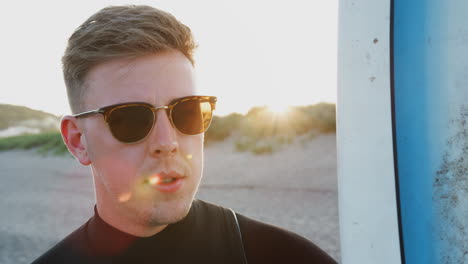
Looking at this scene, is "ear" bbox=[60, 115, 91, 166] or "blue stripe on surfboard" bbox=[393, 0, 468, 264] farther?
"ear" bbox=[60, 115, 91, 166]

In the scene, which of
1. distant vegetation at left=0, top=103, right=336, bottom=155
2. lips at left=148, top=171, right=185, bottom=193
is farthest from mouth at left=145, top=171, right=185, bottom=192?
distant vegetation at left=0, top=103, right=336, bottom=155

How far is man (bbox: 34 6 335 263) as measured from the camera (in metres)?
1.41

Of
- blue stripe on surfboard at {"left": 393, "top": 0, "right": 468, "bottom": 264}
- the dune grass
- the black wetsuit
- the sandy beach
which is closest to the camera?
blue stripe on surfboard at {"left": 393, "top": 0, "right": 468, "bottom": 264}

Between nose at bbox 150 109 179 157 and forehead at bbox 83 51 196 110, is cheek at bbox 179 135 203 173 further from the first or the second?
forehead at bbox 83 51 196 110

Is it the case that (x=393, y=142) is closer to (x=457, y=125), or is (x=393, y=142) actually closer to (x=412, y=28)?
(x=457, y=125)

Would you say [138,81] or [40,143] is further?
[40,143]

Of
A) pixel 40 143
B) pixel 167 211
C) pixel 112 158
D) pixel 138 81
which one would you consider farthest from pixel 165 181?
pixel 40 143

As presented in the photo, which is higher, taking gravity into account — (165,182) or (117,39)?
(117,39)

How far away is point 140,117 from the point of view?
55.0 inches

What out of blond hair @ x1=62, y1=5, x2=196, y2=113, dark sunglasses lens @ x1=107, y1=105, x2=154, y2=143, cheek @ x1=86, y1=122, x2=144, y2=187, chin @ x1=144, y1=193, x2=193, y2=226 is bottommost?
chin @ x1=144, y1=193, x2=193, y2=226

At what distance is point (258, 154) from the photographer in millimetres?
14750

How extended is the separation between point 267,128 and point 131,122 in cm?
1625

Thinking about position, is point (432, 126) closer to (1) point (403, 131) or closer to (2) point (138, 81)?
(1) point (403, 131)

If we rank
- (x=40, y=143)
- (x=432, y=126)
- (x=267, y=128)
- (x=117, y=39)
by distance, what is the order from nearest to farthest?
(x=432, y=126) < (x=117, y=39) < (x=267, y=128) < (x=40, y=143)
